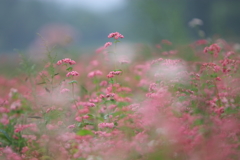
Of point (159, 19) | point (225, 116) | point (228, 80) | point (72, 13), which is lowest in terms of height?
point (225, 116)

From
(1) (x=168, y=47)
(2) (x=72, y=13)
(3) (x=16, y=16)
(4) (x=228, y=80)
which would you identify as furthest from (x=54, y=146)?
(3) (x=16, y=16)

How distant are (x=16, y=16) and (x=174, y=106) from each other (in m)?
16.1

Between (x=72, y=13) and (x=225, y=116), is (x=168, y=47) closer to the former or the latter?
(x=225, y=116)

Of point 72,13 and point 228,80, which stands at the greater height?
point 72,13

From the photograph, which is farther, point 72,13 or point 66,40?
point 72,13

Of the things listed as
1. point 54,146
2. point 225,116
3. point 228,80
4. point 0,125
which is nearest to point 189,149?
point 225,116

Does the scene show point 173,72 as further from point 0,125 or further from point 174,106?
point 0,125

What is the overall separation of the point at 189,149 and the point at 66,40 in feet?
13.3

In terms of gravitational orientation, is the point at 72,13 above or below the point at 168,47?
above

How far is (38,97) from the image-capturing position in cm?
295

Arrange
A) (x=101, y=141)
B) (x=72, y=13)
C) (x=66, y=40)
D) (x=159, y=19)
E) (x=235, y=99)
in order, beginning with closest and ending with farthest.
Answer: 1. (x=101, y=141)
2. (x=235, y=99)
3. (x=66, y=40)
4. (x=159, y=19)
5. (x=72, y=13)

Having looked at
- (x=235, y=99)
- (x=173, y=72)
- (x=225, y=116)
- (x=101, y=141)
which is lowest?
(x=101, y=141)

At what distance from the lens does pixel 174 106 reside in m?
2.40

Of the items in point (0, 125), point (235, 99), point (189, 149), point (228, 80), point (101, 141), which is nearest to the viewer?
point (189, 149)
